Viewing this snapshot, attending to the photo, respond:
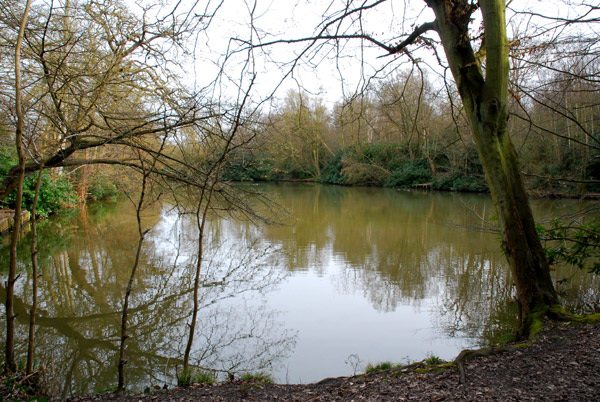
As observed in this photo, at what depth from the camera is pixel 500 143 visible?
12.3 feet

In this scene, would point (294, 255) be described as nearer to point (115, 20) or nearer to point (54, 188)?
point (115, 20)

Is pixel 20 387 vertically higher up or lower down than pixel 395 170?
lower down

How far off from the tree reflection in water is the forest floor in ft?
3.06

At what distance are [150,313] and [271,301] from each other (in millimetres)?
1619

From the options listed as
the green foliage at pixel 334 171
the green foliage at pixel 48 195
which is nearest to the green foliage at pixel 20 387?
the green foliage at pixel 48 195

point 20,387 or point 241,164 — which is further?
point 241,164

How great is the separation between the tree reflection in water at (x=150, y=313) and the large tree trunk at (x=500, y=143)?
244 cm

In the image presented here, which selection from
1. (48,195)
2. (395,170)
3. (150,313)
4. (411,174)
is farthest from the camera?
(395,170)

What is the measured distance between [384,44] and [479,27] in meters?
0.98

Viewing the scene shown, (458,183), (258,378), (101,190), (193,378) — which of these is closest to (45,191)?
(101,190)

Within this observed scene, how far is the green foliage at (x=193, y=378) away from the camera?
3.50 metres

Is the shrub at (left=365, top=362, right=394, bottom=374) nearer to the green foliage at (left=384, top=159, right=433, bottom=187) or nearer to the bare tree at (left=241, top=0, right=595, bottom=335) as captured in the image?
the bare tree at (left=241, top=0, right=595, bottom=335)

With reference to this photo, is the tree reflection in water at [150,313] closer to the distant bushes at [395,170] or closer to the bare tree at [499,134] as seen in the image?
the bare tree at [499,134]

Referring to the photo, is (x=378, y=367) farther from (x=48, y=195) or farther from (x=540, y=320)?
(x=48, y=195)
